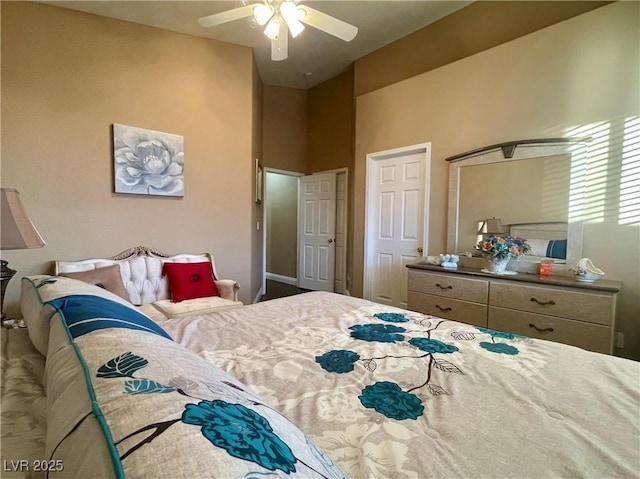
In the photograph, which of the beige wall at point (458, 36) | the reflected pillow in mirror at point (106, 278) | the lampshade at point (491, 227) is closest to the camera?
the reflected pillow in mirror at point (106, 278)

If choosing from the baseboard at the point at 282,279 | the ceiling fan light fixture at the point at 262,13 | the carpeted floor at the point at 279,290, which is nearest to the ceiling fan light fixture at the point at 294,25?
the ceiling fan light fixture at the point at 262,13

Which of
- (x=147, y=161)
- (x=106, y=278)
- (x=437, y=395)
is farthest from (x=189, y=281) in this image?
(x=437, y=395)

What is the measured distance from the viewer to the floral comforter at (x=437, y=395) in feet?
2.18

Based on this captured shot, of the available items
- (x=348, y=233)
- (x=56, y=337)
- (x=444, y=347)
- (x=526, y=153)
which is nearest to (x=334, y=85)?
(x=348, y=233)

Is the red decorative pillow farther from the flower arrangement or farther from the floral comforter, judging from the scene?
the flower arrangement

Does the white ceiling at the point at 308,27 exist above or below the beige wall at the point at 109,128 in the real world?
above

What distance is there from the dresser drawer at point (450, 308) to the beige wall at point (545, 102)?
703 mm

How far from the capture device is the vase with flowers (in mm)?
2658

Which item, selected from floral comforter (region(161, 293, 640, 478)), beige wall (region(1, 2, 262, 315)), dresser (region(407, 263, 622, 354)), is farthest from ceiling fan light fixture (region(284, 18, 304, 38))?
dresser (region(407, 263, 622, 354))

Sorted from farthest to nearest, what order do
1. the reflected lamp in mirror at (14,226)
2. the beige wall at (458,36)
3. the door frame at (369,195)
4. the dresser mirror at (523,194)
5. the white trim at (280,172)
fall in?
the white trim at (280,172) → the door frame at (369,195) → the beige wall at (458,36) → the dresser mirror at (523,194) → the reflected lamp in mirror at (14,226)

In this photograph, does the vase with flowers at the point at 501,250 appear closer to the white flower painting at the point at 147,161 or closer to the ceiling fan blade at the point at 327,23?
the ceiling fan blade at the point at 327,23

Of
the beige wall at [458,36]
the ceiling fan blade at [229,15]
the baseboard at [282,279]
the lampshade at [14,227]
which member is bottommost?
the baseboard at [282,279]

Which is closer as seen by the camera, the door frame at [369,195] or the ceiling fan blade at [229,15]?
the ceiling fan blade at [229,15]

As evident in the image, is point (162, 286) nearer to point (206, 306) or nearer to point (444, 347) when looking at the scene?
point (206, 306)
